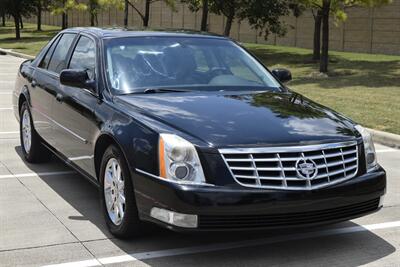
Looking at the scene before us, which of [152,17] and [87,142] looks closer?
[87,142]

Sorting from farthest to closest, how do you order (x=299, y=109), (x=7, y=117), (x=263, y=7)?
(x=263, y=7)
(x=7, y=117)
(x=299, y=109)

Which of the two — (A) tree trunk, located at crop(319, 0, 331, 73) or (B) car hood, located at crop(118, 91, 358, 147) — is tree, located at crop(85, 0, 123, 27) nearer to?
(A) tree trunk, located at crop(319, 0, 331, 73)

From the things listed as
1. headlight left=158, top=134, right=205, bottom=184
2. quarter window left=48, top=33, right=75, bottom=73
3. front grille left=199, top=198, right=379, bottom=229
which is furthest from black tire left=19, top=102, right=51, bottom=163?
front grille left=199, top=198, right=379, bottom=229

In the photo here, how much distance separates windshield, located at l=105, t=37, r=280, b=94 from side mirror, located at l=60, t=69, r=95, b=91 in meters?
0.20

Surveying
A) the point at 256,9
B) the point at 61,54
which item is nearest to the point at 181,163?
the point at 61,54

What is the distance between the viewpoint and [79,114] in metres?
5.57

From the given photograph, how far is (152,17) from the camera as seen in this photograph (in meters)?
44.5

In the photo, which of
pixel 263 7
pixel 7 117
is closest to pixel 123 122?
pixel 7 117

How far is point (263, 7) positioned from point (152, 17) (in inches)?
841

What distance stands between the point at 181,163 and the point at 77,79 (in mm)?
1699

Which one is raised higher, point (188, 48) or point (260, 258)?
point (188, 48)

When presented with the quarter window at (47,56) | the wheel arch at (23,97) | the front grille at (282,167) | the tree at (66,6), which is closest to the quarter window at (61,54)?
the quarter window at (47,56)

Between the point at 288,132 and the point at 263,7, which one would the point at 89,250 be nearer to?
the point at 288,132

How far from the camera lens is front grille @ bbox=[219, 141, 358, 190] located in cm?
415
